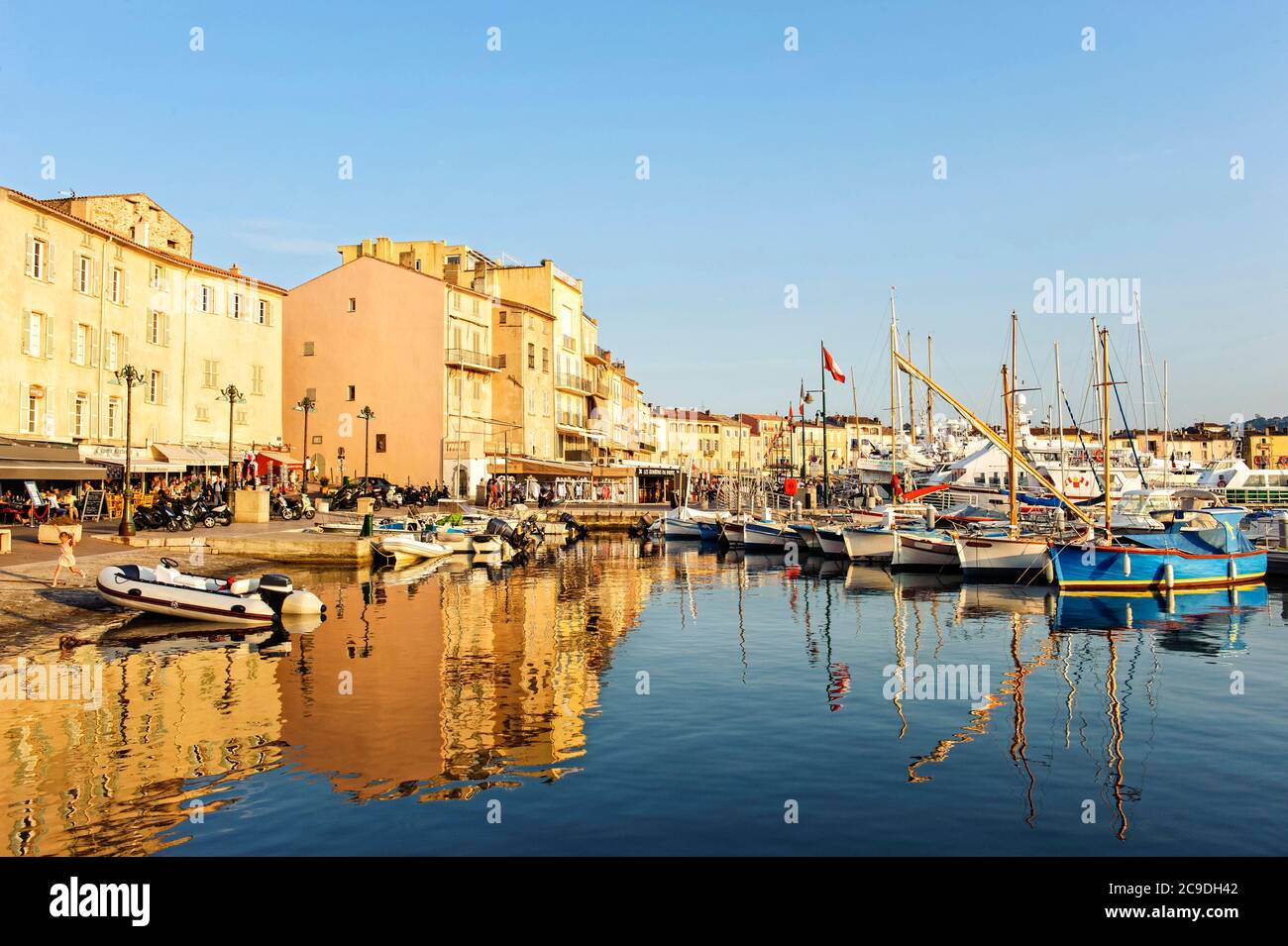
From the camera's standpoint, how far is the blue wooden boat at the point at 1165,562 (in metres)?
34.7

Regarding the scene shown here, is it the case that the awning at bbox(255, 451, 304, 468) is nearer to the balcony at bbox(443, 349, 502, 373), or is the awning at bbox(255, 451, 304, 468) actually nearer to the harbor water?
the balcony at bbox(443, 349, 502, 373)

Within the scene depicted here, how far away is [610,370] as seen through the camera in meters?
98.4

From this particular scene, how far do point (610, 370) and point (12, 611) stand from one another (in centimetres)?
7708

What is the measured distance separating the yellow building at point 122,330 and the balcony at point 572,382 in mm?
24805

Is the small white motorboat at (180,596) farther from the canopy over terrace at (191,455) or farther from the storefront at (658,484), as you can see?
the storefront at (658,484)

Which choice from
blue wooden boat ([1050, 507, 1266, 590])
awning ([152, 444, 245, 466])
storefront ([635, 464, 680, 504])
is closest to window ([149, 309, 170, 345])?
awning ([152, 444, 245, 466])

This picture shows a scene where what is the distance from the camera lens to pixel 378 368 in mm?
67375

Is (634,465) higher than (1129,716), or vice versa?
(634,465)

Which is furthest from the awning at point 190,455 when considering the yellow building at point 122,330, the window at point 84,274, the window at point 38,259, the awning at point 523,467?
the awning at point 523,467

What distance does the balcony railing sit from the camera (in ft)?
219

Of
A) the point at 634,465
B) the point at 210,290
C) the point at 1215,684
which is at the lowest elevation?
the point at 1215,684

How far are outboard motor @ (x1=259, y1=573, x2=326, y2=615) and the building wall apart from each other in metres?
41.5

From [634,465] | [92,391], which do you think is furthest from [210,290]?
[634,465]
